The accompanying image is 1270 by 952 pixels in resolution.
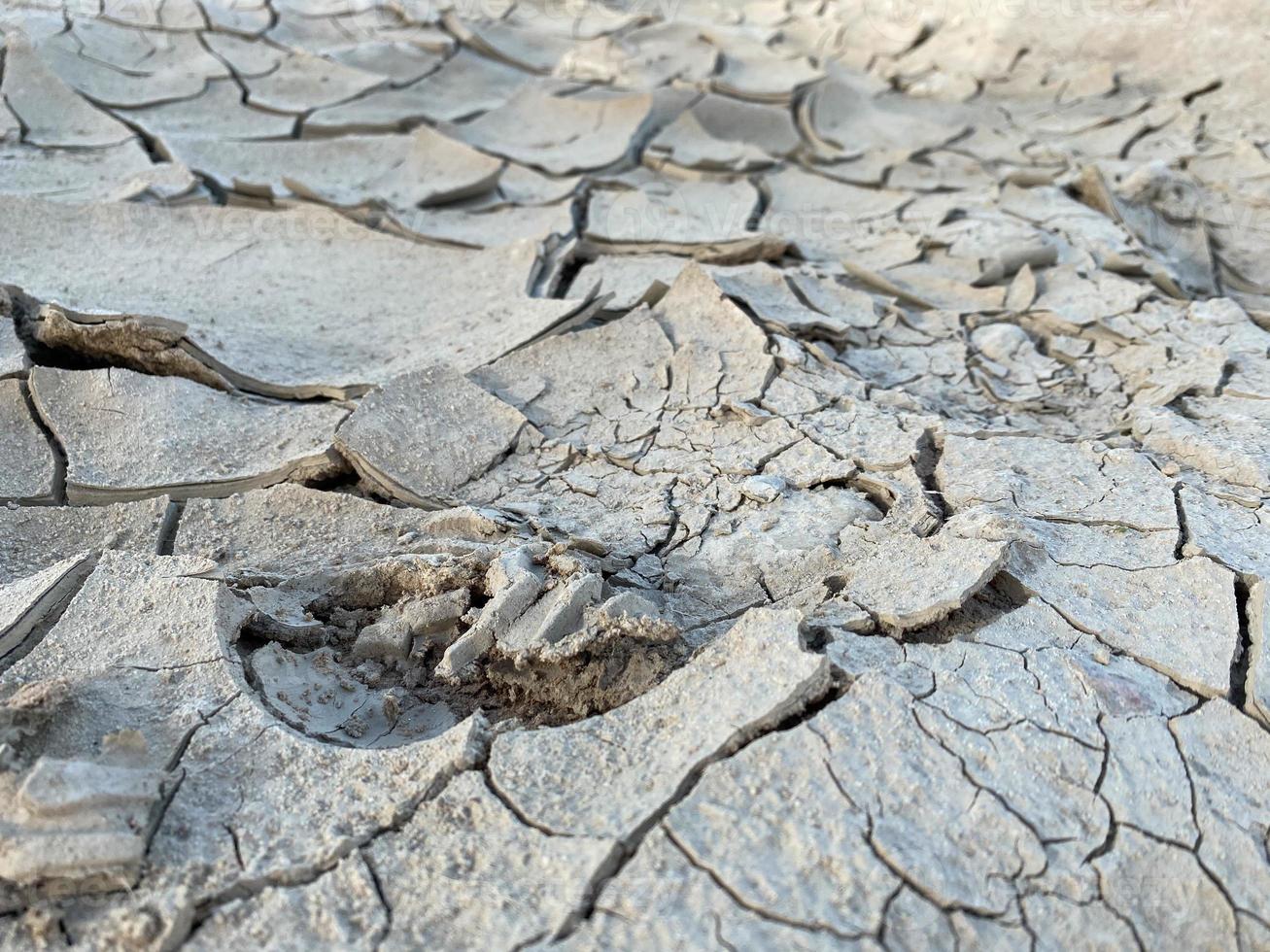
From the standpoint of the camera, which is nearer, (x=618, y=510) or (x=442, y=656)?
(x=442, y=656)

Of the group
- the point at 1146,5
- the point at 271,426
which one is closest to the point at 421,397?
the point at 271,426

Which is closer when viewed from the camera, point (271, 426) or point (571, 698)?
point (571, 698)

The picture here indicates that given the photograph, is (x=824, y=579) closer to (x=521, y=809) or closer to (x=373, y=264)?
(x=521, y=809)

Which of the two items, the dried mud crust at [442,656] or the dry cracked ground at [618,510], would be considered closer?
the dry cracked ground at [618,510]

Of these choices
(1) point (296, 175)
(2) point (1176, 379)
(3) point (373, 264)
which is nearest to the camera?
(2) point (1176, 379)

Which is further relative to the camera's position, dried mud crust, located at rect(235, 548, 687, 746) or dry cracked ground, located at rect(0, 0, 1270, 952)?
dried mud crust, located at rect(235, 548, 687, 746)

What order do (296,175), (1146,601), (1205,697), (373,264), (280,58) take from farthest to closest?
(280,58)
(296,175)
(373,264)
(1146,601)
(1205,697)

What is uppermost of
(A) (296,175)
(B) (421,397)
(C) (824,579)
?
(C) (824,579)

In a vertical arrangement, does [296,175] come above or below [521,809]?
below
